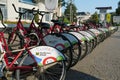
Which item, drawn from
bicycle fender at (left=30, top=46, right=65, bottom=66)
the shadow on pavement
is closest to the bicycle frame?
bicycle fender at (left=30, top=46, right=65, bottom=66)

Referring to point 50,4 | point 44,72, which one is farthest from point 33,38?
point 44,72

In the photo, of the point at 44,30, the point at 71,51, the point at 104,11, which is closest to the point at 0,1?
the point at 104,11

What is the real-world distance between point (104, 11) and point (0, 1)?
11.4 m

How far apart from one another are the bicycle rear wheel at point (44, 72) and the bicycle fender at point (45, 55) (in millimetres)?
114

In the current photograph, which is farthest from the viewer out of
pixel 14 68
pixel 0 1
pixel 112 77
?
pixel 0 1

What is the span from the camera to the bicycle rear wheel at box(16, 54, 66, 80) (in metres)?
4.18

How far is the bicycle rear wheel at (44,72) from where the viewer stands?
418cm

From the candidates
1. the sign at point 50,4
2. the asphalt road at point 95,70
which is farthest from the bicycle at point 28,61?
the sign at point 50,4

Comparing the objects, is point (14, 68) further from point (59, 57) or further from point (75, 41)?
point (75, 41)

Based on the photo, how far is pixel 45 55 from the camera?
4160 mm

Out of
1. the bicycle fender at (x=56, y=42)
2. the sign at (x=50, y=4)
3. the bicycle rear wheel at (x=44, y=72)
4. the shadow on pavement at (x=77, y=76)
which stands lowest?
the shadow on pavement at (x=77, y=76)

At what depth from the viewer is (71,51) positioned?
5.59 metres

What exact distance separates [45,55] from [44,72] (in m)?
0.33

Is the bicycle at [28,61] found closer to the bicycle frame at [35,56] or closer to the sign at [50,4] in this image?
the bicycle frame at [35,56]
